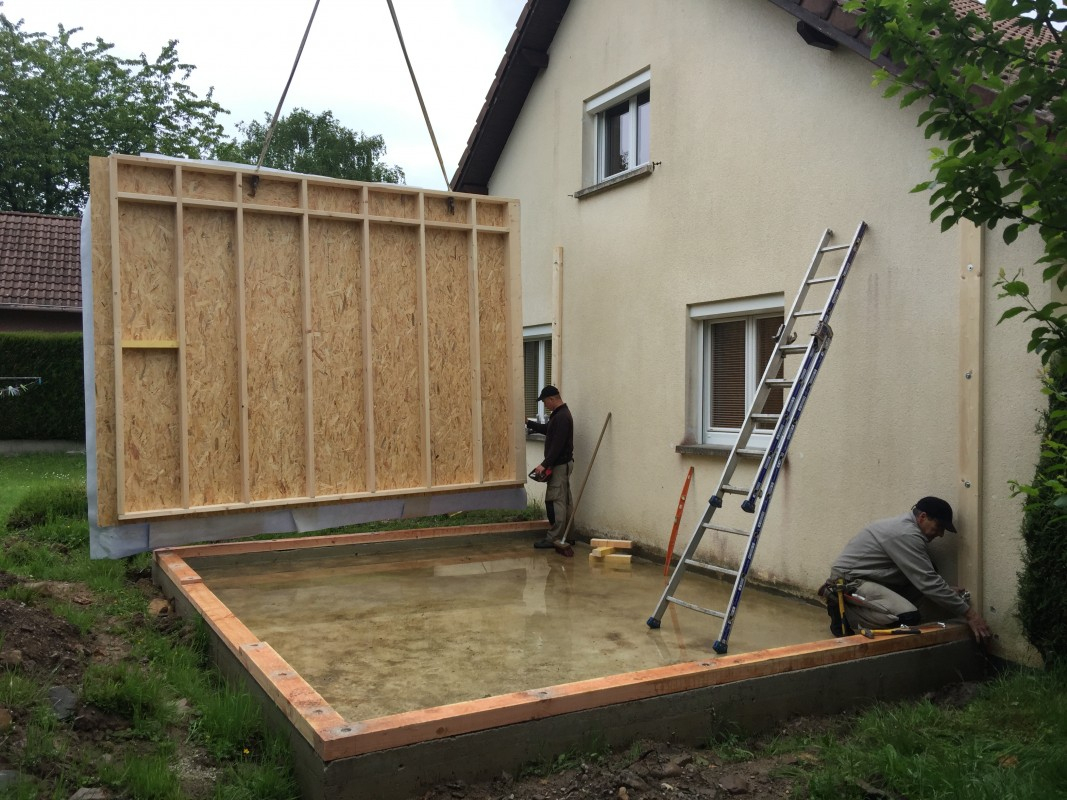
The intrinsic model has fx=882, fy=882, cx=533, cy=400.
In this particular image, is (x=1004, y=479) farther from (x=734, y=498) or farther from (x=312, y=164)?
(x=312, y=164)

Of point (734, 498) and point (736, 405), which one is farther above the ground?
point (736, 405)

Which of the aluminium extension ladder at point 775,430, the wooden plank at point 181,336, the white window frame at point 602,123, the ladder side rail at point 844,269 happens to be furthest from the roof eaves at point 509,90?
the ladder side rail at point 844,269

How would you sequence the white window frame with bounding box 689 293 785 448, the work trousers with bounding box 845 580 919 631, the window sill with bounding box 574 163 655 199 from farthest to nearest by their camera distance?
the window sill with bounding box 574 163 655 199 < the white window frame with bounding box 689 293 785 448 < the work trousers with bounding box 845 580 919 631

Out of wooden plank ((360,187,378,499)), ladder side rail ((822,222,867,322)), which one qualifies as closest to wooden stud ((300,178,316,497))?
wooden plank ((360,187,378,499))

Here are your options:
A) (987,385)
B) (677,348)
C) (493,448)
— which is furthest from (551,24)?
(987,385)

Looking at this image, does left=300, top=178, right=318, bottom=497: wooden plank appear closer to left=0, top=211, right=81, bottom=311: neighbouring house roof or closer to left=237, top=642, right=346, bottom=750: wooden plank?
left=237, top=642, right=346, bottom=750: wooden plank

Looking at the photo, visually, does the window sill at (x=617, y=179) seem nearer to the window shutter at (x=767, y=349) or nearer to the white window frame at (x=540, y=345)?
the white window frame at (x=540, y=345)

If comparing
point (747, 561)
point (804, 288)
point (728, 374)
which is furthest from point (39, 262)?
point (747, 561)

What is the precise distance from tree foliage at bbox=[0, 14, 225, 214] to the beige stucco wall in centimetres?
2296

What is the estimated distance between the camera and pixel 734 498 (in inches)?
285

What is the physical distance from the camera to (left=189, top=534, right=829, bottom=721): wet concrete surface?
4.93m

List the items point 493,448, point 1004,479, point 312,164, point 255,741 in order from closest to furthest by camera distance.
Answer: point 255,741 < point 1004,479 < point 493,448 < point 312,164

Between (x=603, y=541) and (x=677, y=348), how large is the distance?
202cm

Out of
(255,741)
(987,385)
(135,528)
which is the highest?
(987,385)
